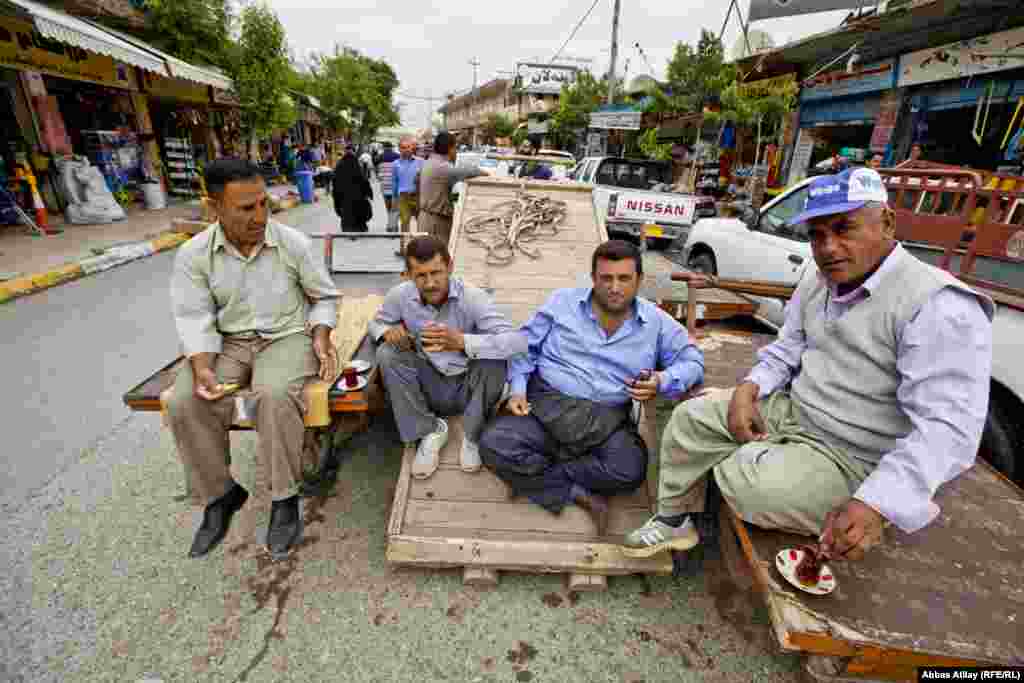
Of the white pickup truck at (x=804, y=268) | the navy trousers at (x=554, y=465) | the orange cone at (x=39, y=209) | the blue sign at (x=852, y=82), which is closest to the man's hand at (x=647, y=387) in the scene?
the navy trousers at (x=554, y=465)

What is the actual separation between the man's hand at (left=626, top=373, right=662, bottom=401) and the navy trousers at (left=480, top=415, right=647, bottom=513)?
0.21m

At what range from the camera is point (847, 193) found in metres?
1.67

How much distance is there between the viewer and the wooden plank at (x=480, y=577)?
2.15 m

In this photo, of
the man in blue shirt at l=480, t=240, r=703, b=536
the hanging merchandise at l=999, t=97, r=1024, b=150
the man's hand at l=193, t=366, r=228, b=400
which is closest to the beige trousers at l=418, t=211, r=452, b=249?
the man in blue shirt at l=480, t=240, r=703, b=536

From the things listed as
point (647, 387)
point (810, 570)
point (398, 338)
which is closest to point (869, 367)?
point (810, 570)

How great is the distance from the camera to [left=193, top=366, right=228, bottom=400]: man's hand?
2246 mm

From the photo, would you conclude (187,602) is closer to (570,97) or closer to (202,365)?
(202,365)

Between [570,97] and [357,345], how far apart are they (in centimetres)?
2486

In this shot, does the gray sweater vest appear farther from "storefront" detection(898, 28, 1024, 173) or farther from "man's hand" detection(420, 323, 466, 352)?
"storefront" detection(898, 28, 1024, 173)

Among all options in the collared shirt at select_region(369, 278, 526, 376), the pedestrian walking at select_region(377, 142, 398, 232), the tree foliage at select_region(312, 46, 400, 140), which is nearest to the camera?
the collared shirt at select_region(369, 278, 526, 376)

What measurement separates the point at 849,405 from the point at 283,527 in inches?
98.2

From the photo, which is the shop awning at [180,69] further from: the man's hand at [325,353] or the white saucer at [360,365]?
the white saucer at [360,365]

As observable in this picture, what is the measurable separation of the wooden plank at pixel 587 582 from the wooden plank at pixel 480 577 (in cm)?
34

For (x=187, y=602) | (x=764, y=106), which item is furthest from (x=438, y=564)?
(x=764, y=106)
